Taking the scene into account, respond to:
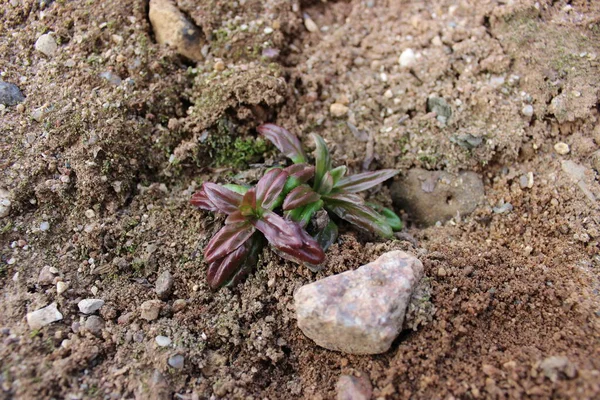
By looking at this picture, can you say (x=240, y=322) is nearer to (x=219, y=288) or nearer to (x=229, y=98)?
(x=219, y=288)

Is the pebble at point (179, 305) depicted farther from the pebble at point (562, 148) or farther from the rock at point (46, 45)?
the pebble at point (562, 148)

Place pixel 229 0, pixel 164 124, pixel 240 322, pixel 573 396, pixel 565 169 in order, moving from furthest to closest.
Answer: pixel 229 0
pixel 164 124
pixel 565 169
pixel 240 322
pixel 573 396

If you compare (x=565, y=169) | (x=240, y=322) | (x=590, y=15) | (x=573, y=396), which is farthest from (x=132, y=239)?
(x=590, y=15)

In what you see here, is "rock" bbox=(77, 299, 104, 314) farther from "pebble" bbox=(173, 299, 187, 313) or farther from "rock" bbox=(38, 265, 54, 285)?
"pebble" bbox=(173, 299, 187, 313)

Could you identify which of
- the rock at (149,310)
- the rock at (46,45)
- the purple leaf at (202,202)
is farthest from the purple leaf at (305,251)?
the rock at (46,45)

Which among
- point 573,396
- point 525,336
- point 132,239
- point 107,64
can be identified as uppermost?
point 107,64

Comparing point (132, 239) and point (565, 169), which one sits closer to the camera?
point (132, 239)
